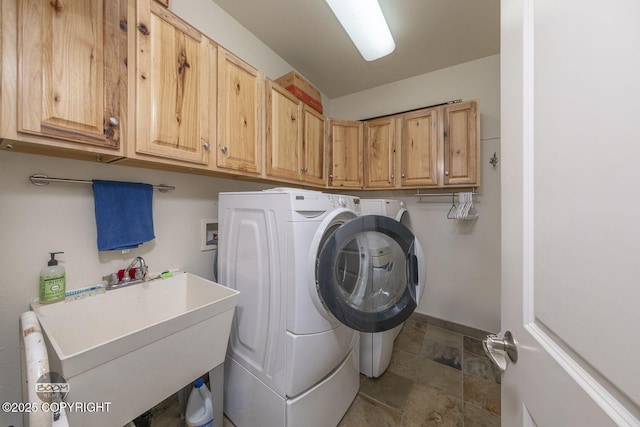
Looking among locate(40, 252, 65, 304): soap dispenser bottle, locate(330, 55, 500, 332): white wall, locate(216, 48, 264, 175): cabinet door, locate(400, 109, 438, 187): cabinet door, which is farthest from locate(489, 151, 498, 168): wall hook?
locate(40, 252, 65, 304): soap dispenser bottle

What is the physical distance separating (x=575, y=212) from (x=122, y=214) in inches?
65.8

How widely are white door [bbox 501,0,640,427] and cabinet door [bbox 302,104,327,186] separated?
146 cm

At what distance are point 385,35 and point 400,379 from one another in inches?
98.5

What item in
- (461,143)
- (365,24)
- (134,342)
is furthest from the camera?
(461,143)

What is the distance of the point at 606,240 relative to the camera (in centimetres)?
29

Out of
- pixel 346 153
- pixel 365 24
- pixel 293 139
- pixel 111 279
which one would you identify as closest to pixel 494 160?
pixel 346 153

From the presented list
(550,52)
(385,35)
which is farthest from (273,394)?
(385,35)

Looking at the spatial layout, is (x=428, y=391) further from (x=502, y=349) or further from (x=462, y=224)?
(x=462, y=224)

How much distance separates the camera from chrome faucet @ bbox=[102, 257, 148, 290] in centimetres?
113

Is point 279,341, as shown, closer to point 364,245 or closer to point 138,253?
point 364,245

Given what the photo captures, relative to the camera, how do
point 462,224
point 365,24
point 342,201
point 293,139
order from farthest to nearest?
point 462,224 < point 293,139 < point 365,24 < point 342,201

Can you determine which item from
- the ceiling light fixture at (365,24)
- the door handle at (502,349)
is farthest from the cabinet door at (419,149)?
the door handle at (502,349)

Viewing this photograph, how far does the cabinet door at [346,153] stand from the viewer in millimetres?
2223

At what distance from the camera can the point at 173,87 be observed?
103 cm
